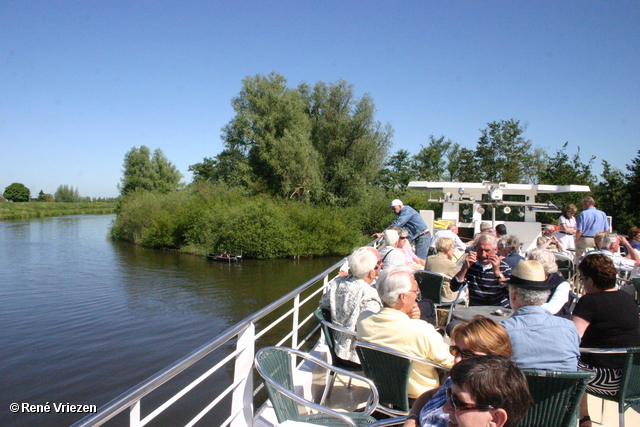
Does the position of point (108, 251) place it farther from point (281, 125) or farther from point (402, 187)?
point (402, 187)

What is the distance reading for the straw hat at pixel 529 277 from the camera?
2.37 metres

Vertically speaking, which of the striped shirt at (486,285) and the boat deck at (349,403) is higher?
the striped shirt at (486,285)

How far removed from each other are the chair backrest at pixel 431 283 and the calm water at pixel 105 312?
9727 mm

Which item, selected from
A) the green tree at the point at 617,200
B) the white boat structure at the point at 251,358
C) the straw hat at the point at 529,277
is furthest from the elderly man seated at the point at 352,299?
the green tree at the point at 617,200

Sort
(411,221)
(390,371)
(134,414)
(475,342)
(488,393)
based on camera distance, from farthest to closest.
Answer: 1. (411,221)
2. (390,371)
3. (475,342)
4. (134,414)
5. (488,393)

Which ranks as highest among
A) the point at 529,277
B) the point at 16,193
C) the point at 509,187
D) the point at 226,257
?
the point at 16,193

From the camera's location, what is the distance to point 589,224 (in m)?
6.66

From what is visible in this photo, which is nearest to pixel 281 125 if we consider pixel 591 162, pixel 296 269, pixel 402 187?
pixel 296 269

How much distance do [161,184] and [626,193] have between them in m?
49.0

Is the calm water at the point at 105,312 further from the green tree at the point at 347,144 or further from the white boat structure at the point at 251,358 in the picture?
the green tree at the point at 347,144

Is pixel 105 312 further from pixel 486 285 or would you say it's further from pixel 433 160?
pixel 433 160

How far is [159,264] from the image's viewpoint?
96.2 feet

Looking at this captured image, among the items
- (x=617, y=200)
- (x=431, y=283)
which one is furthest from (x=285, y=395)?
(x=617, y=200)

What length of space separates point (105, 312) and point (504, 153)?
38.0m
